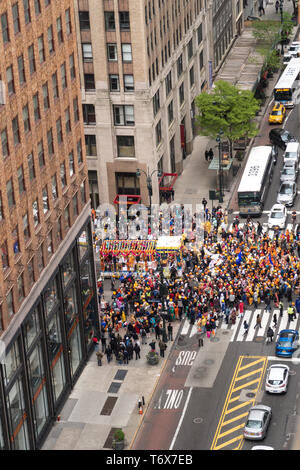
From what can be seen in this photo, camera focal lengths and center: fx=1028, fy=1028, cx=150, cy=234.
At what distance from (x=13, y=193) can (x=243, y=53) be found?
90247 mm

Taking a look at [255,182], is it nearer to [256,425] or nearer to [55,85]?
[55,85]

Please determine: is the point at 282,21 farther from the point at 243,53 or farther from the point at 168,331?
the point at 168,331

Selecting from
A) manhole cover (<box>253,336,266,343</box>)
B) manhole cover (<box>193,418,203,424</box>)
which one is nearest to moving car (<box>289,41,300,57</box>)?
manhole cover (<box>253,336,266,343</box>)

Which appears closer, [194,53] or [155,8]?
[155,8]

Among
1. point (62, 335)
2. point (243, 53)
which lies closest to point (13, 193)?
point (62, 335)

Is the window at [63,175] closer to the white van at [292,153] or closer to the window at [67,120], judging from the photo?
the window at [67,120]

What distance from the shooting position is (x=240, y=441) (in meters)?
69.6

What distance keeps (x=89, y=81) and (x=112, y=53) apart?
396cm

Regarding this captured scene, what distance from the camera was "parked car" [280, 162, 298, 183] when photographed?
11075cm

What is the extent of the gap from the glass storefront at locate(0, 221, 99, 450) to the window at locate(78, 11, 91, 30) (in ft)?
99.8

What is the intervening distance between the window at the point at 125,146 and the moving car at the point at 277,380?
38.5 meters

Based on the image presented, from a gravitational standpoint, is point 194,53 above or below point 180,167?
above

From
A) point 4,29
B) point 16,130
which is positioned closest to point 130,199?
point 16,130

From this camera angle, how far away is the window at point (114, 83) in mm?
103875
